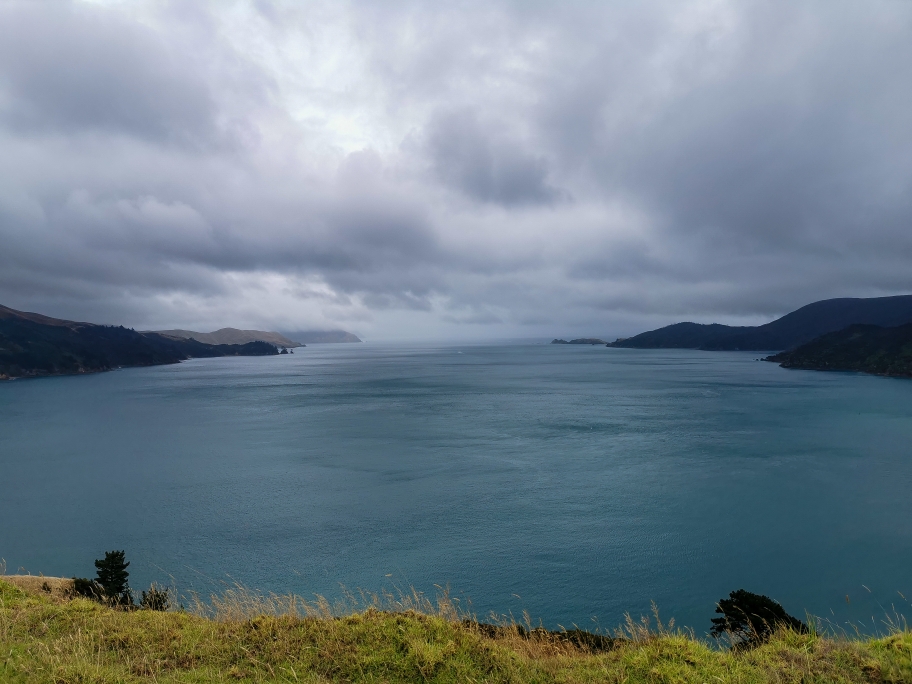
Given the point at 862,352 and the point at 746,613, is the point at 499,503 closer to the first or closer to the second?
the point at 746,613

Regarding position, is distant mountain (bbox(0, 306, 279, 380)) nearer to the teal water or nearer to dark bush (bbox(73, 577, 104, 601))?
the teal water

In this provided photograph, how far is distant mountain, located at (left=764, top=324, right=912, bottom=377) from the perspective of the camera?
121m

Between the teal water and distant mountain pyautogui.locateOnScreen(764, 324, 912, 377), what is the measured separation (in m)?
72.4

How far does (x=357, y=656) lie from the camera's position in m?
6.80

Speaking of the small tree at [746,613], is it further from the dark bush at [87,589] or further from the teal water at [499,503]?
the dark bush at [87,589]

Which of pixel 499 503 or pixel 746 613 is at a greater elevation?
pixel 746 613

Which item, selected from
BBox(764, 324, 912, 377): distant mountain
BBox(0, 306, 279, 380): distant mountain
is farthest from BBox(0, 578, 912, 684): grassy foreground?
BBox(0, 306, 279, 380): distant mountain

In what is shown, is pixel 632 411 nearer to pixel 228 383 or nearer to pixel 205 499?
pixel 205 499

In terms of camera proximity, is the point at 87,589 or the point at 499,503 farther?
the point at 499,503

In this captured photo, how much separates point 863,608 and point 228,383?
11652cm

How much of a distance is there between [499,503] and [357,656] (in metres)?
24.0

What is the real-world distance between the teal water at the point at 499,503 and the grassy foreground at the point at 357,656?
12090 millimetres

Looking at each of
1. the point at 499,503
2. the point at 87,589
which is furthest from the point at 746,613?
the point at 87,589

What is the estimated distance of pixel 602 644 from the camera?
10281 mm
